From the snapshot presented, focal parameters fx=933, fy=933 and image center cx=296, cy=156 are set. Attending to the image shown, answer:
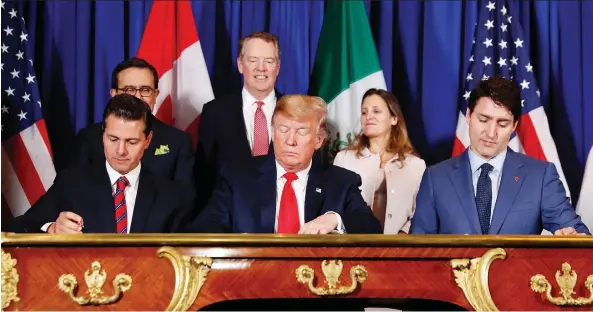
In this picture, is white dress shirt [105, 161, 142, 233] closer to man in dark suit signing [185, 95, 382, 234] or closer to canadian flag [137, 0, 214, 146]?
man in dark suit signing [185, 95, 382, 234]

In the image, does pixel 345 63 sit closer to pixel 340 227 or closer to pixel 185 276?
pixel 340 227

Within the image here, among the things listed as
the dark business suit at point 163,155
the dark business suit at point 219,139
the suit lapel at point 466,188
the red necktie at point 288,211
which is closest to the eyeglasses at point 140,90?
the dark business suit at point 163,155

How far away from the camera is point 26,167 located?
210 inches

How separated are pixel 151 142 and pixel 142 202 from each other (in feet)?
1.68

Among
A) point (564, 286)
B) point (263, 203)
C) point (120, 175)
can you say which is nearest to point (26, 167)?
point (120, 175)

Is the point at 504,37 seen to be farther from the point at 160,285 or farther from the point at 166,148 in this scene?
the point at 160,285

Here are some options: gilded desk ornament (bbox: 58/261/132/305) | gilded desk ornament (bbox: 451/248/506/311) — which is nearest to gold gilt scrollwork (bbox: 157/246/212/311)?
gilded desk ornament (bbox: 58/261/132/305)

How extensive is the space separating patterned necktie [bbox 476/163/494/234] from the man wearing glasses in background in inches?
53.9

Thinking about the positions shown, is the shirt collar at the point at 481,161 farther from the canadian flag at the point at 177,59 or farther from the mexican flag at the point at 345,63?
the canadian flag at the point at 177,59

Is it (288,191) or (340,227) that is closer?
(340,227)

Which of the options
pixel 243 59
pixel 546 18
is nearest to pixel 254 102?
pixel 243 59

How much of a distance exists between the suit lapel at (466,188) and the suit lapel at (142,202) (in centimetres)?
139

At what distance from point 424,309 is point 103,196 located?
1.51 m

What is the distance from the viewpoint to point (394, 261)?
383 cm
